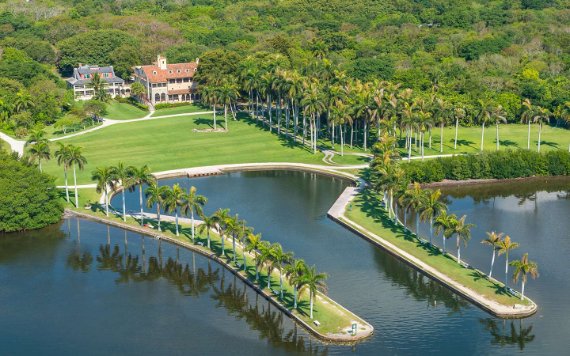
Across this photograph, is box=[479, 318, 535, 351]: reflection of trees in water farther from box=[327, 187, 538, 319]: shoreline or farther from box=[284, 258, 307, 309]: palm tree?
box=[284, 258, 307, 309]: palm tree

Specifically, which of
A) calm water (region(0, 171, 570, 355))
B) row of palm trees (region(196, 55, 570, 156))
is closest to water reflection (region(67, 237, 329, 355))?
calm water (region(0, 171, 570, 355))

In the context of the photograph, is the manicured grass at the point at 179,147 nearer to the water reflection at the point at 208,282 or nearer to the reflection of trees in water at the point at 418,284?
the water reflection at the point at 208,282

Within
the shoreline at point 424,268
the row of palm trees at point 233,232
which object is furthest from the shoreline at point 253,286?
the shoreline at point 424,268

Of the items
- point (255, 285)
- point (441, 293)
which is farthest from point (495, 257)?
point (255, 285)

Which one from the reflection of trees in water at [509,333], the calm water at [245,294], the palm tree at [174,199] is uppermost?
the palm tree at [174,199]

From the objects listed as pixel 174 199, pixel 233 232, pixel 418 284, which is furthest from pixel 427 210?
pixel 174 199

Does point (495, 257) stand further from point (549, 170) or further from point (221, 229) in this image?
point (549, 170)
